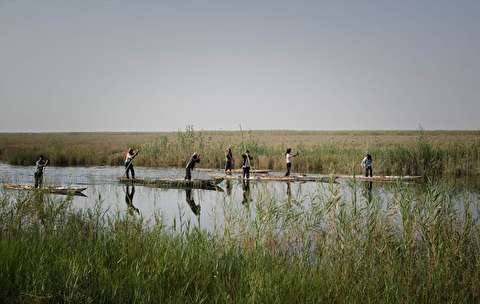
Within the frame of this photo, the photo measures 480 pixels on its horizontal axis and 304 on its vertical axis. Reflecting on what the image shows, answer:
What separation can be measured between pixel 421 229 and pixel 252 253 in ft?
10.0

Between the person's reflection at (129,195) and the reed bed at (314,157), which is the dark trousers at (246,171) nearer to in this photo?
the reed bed at (314,157)

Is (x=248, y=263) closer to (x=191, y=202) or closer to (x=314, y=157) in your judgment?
(x=191, y=202)

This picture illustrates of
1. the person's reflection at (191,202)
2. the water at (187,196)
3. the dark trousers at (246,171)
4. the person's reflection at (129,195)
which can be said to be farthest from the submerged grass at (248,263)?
the dark trousers at (246,171)

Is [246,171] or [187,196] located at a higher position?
[246,171]

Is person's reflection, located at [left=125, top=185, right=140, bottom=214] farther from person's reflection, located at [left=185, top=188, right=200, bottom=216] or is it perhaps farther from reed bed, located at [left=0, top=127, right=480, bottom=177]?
reed bed, located at [left=0, top=127, right=480, bottom=177]

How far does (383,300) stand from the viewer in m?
6.47

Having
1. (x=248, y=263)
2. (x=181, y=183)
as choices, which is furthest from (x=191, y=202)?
(x=248, y=263)

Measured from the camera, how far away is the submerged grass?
20.3ft

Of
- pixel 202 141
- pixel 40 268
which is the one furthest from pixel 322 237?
pixel 202 141

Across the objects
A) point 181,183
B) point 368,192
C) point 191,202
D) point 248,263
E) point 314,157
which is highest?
point 314,157

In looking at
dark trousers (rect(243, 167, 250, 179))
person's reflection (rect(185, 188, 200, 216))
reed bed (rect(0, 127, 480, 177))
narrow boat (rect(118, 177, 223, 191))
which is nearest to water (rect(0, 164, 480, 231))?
person's reflection (rect(185, 188, 200, 216))

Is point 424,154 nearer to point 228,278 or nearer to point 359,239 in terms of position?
point 359,239

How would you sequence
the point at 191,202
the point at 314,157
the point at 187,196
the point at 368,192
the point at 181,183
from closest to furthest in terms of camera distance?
the point at 368,192 → the point at 191,202 → the point at 187,196 → the point at 181,183 → the point at 314,157

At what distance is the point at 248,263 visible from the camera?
24.1 ft
